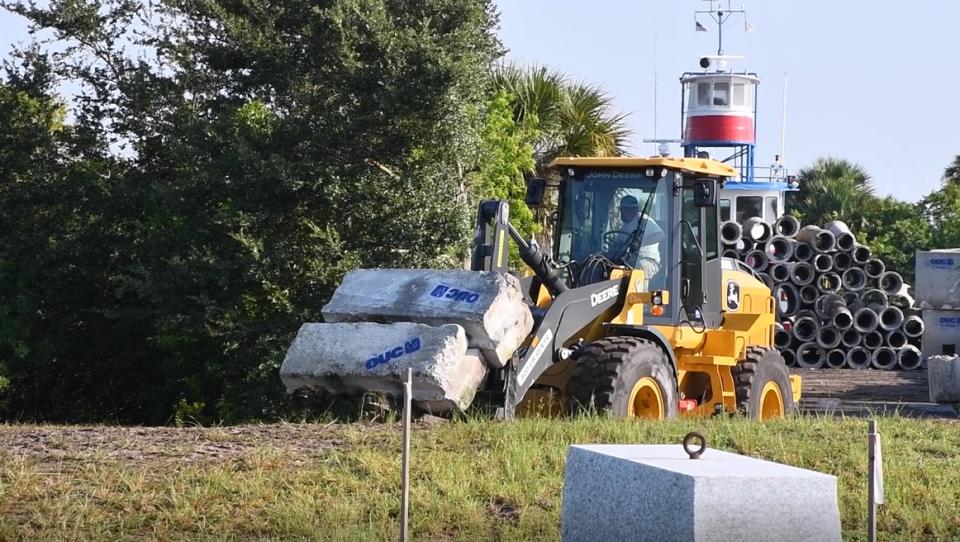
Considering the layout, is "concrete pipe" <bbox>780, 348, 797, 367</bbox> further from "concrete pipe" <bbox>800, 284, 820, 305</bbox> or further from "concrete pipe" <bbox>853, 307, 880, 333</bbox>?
"concrete pipe" <bbox>853, 307, 880, 333</bbox>

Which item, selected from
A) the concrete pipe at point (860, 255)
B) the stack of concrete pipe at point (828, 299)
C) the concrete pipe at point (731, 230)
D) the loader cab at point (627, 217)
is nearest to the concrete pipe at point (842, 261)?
the stack of concrete pipe at point (828, 299)

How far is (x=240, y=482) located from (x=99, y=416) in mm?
17638

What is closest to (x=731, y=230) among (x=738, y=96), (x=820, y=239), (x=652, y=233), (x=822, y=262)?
(x=820, y=239)

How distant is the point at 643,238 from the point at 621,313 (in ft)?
2.81

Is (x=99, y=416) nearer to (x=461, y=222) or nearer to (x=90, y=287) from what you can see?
(x=90, y=287)

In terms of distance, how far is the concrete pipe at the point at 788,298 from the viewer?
35091 mm

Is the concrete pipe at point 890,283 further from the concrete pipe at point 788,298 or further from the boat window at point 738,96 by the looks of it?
the boat window at point 738,96

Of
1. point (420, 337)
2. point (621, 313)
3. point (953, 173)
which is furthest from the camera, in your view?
point (953, 173)

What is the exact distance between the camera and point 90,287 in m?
26.9

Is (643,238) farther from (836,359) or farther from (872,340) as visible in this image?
(872,340)

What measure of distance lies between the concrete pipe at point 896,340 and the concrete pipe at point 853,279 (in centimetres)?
134

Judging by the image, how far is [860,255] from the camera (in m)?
36.1

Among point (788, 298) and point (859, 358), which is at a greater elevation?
point (788, 298)

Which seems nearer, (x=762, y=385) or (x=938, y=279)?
(x=762, y=385)
